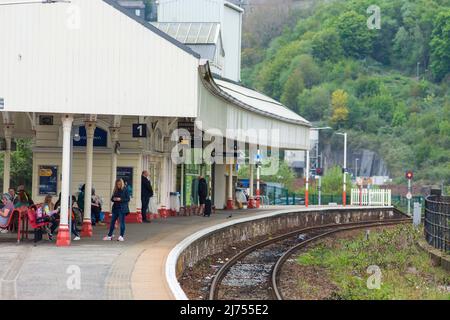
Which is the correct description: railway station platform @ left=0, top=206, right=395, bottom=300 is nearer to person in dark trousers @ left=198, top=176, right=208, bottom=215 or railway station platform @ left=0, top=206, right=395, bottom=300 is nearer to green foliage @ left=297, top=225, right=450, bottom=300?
green foliage @ left=297, top=225, right=450, bottom=300

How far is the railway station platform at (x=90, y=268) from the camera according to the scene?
15266mm

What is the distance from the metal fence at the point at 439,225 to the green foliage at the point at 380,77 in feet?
369

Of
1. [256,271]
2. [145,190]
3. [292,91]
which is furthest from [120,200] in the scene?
[292,91]

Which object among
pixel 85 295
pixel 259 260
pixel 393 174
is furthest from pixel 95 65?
pixel 393 174

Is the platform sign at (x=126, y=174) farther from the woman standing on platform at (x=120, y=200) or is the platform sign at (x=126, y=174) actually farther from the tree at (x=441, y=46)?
the tree at (x=441, y=46)

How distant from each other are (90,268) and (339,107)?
146 m

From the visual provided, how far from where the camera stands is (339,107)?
16300 cm

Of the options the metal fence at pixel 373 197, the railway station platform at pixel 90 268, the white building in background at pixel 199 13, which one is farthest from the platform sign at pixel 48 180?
the metal fence at pixel 373 197

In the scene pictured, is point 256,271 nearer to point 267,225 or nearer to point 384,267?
point 384,267

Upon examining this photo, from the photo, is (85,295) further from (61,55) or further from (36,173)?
(36,173)

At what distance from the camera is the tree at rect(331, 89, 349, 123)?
162 m

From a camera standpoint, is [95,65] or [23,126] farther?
[23,126]

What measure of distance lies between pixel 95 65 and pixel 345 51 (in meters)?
163

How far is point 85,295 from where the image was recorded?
49.2ft
